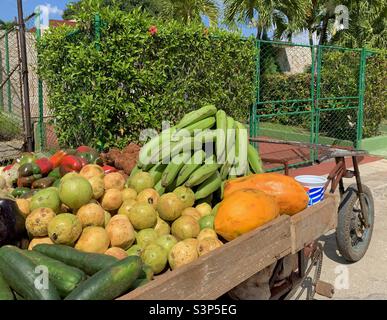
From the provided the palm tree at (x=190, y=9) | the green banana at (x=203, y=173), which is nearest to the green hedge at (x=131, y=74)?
the green banana at (x=203, y=173)

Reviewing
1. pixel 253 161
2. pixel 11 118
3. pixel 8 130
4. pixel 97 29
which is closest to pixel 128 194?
pixel 253 161

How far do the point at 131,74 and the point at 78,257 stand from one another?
3.52 m

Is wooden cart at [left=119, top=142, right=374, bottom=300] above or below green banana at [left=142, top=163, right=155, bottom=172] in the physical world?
below

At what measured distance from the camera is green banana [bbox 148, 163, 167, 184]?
2.70 metres

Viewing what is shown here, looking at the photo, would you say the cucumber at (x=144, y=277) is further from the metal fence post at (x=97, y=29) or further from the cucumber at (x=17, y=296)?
the metal fence post at (x=97, y=29)

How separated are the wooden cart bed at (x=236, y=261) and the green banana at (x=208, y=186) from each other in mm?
578

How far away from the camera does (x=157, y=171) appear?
2.72 meters

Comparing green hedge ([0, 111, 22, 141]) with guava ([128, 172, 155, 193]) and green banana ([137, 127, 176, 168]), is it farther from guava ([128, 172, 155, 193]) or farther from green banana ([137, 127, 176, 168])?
guava ([128, 172, 155, 193])

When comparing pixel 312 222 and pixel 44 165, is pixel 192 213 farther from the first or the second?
pixel 44 165

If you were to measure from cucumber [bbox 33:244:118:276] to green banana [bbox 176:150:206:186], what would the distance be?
89 centimetres

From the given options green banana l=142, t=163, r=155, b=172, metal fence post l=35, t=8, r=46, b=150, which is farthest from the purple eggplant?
metal fence post l=35, t=8, r=46, b=150

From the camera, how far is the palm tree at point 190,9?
49.0ft

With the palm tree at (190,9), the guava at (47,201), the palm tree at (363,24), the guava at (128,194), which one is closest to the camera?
the guava at (47,201)

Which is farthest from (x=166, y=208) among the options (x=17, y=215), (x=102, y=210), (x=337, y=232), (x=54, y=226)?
(x=337, y=232)
